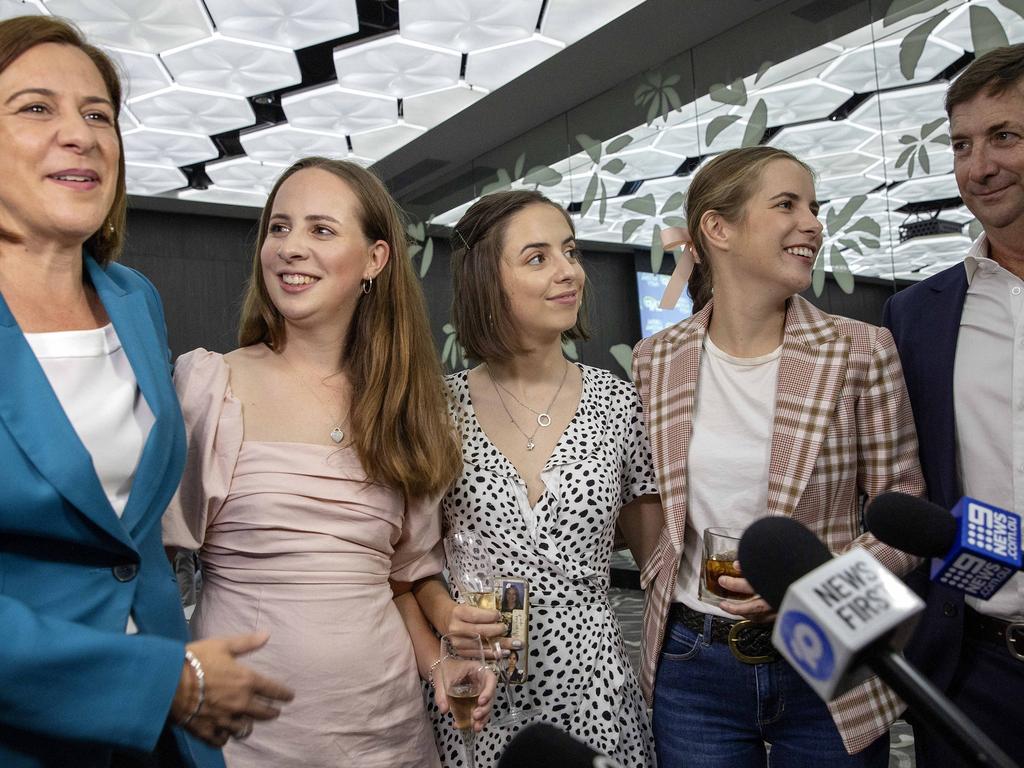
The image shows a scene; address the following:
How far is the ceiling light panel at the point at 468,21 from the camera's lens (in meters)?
5.79

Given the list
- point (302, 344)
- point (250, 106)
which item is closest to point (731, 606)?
point (302, 344)

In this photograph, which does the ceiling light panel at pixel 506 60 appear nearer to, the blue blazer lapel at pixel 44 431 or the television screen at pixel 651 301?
the television screen at pixel 651 301

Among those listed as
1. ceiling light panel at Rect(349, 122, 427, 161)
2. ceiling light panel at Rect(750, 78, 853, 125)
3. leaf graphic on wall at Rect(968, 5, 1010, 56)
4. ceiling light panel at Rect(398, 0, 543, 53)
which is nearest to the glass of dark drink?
leaf graphic on wall at Rect(968, 5, 1010, 56)

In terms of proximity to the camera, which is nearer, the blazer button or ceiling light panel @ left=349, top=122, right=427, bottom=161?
the blazer button

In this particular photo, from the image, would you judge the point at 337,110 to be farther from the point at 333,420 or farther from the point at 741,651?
the point at 741,651

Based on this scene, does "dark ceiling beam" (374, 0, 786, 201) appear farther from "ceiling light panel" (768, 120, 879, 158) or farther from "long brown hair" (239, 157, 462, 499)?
"long brown hair" (239, 157, 462, 499)

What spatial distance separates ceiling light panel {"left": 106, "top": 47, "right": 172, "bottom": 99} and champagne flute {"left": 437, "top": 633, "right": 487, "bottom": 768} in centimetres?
597

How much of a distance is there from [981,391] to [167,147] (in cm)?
845

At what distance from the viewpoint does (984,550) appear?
0.79 metres

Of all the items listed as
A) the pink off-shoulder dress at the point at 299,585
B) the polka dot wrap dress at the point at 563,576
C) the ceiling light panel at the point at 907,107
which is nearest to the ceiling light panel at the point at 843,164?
the ceiling light panel at the point at 907,107

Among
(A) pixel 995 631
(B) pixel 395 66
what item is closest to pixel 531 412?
(A) pixel 995 631

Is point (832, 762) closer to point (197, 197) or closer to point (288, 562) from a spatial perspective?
point (288, 562)

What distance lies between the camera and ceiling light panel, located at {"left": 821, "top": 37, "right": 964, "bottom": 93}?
4781mm

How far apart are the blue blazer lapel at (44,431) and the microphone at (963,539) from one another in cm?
99
